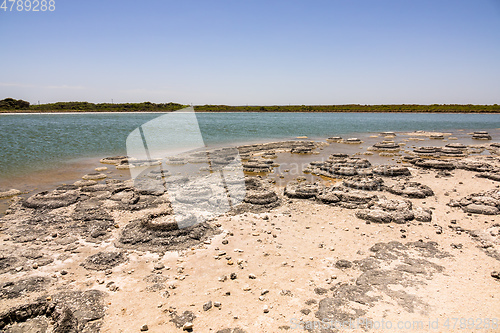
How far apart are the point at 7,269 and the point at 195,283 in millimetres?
3544

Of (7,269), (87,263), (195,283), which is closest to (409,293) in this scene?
(195,283)

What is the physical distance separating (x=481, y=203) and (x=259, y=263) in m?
7.09

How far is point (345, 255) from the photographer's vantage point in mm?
5551

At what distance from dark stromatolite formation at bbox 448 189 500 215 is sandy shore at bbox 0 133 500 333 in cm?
3

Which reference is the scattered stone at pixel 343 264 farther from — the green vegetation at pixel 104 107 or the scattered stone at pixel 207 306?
the green vegetation at pixel 104 107

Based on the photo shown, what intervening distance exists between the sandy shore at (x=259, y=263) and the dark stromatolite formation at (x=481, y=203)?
3 cm

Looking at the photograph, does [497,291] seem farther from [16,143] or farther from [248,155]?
[16,143]

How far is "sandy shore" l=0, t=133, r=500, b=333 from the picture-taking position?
3.84 meters

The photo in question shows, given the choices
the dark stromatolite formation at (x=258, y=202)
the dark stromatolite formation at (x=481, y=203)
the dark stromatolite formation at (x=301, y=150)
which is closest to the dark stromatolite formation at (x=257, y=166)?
the dark stromatolite formation at (x=258, y=202)

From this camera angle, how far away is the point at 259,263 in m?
5.34

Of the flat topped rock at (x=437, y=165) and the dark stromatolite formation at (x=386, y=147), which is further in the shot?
the dark stromatolite formation at (x=386, y=147)

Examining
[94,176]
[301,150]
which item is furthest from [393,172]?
[94,176]

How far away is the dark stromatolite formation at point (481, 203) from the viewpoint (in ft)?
25.1

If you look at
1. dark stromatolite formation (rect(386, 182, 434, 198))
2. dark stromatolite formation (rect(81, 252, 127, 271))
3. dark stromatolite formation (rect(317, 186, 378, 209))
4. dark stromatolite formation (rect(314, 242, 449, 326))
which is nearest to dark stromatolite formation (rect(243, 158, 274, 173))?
dark stromatolite formation (rect(317, 186, 378, 209))
